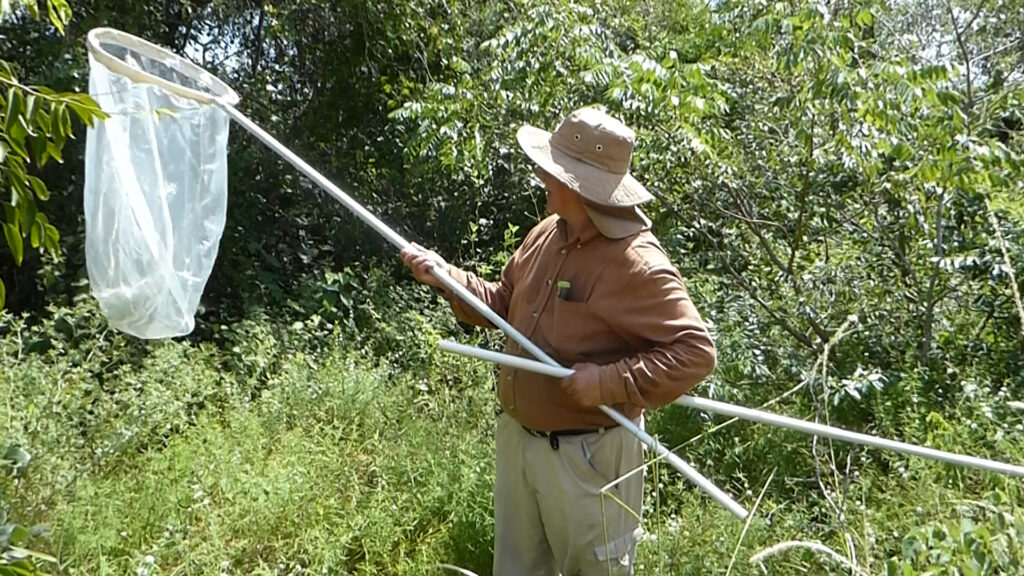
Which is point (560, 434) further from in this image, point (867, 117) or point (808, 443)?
point (867, 117)

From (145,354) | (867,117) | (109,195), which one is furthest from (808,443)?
(145,354)

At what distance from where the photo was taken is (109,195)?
8.04 feet

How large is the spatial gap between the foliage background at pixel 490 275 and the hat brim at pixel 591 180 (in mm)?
631

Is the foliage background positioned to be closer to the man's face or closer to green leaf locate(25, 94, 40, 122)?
green leaf locate(25, 94, 40, 122)

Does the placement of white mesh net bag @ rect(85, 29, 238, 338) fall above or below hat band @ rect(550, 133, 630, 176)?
below

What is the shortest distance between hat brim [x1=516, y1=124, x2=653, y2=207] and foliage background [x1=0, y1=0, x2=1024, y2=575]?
0.63m

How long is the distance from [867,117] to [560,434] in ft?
6.52

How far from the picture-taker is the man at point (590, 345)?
212 centimetres

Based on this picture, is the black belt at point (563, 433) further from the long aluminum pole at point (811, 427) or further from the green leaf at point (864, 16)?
the green leaf at point (864, 16)

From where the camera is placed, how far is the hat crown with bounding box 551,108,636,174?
2289 millimetres

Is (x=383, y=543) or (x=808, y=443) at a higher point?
(x=808, y=443)

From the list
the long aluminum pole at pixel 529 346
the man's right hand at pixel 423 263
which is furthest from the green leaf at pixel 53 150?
the man's right hand at pixel 423 263

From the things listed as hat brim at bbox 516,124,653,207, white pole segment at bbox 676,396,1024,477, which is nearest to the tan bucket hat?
hat brim at bbox 516,124,653,207

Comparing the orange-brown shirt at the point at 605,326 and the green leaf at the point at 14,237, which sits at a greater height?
the green leaf at the point at 14,237
